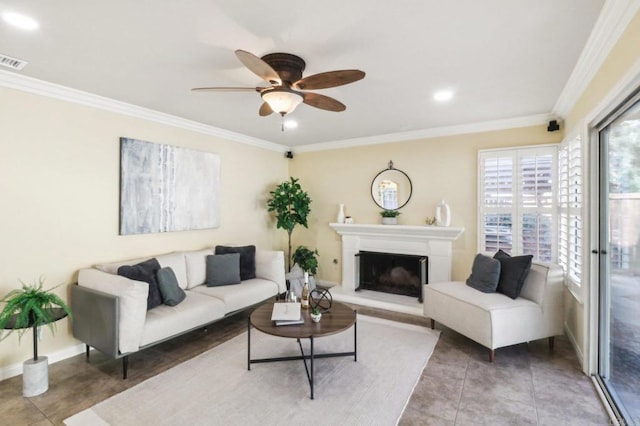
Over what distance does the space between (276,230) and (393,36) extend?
4330 mm

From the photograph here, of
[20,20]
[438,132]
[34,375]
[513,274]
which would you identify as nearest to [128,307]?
[34,375]

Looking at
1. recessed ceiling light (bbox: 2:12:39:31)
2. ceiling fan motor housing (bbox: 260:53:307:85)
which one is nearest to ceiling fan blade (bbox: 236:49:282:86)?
ceiling fan motor housing (bbox: 260:53:307:85)

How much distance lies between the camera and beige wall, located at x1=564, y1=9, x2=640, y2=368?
1815 mm

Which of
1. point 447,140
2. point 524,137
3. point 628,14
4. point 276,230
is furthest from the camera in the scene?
point 276,230

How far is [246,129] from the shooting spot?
470cm

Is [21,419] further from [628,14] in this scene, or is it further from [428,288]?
[628,14]

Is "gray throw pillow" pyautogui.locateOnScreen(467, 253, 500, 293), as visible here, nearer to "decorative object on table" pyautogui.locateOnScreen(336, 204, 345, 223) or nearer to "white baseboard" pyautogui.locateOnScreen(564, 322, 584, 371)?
"white baseboard" pyautogui.locateOnScreen(564, 322, 584, 371)

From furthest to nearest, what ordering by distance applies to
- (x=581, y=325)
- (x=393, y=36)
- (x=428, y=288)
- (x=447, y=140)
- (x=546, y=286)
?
(x=447, y=140) → (x=428, y=288) → (x=546, y=286) → (x=581, y=325) → (x=393, y=36)

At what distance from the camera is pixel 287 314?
2.76m

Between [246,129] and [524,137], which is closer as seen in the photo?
[524,137]

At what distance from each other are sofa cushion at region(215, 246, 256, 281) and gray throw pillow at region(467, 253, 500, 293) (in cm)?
275

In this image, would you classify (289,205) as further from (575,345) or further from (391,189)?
(575,345)

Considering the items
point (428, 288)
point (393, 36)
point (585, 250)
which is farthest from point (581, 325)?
point (393, 36)

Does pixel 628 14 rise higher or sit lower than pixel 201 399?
higher
